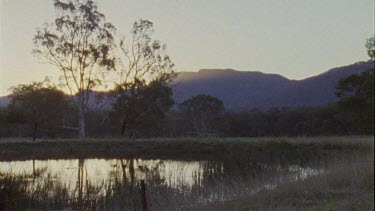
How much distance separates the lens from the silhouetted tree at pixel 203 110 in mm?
40062

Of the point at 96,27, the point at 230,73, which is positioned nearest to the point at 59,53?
the point at 96,27

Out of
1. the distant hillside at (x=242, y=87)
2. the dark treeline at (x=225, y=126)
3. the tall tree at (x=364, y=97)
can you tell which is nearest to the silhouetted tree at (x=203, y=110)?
the dark treeline at (x=225, y=126)

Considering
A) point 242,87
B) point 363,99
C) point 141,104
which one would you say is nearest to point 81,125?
point 141,104

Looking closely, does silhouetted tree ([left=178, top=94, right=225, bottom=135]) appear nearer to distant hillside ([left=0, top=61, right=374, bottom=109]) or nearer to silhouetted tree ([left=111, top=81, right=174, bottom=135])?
silhouetted tree ([left=111, top=81, right=174, bottom=135])

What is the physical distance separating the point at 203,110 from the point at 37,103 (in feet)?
45.3

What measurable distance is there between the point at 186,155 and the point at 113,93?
437 inches

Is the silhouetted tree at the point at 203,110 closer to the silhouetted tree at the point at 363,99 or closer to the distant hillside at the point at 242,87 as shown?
the silhouetted tree at the point at 363,99

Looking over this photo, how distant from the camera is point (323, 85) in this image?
51.4 metres

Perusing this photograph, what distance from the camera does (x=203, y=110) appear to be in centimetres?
4016

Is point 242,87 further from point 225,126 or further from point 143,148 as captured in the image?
point 143,148

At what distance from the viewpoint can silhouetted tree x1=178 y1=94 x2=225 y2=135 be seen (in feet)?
131

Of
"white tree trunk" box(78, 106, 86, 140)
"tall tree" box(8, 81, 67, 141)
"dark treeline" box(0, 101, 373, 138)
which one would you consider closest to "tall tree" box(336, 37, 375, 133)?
"dark treeline" box(0, 101, 373, 138)

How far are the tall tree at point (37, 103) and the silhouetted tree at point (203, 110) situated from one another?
1098 centimetres

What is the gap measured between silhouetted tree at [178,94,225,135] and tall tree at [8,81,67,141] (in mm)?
10977
